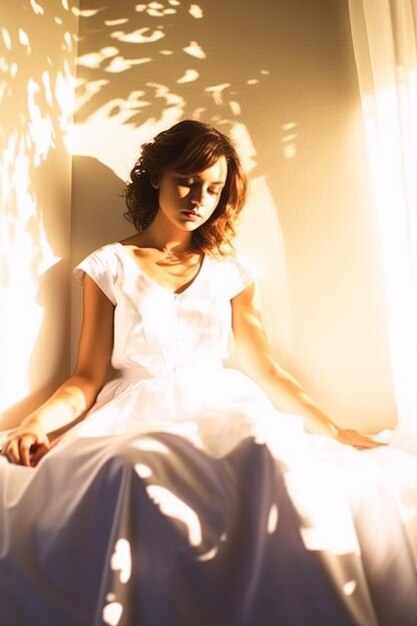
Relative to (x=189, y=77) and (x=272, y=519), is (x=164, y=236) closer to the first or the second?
(x=189, y=77)

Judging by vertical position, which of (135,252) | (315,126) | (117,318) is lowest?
(117,318)

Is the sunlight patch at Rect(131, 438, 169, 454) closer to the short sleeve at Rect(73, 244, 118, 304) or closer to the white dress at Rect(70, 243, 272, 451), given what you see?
the white dress at Rect(70, 243, 272, 451)

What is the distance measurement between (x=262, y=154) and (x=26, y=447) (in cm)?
196

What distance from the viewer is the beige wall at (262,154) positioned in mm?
2980

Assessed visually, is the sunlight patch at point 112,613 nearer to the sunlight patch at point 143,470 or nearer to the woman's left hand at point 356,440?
the sunlight patch at point 143,470

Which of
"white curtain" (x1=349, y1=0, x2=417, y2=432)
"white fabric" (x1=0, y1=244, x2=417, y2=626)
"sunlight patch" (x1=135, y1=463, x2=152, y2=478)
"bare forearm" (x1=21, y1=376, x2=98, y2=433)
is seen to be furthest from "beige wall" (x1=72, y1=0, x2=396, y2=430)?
"sunlight patch" (x1=135, y1=463, x2=152, y2=478)

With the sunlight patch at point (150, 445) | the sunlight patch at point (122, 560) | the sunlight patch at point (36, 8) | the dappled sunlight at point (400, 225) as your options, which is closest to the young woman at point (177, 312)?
the dappled sunlight at point (400, 225)

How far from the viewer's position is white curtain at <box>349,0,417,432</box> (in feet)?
8.23

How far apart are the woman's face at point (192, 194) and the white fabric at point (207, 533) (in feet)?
3.61

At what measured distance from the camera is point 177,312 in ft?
8.61

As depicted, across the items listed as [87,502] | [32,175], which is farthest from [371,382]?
[32,175]

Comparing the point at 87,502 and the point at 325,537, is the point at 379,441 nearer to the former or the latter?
the point at 325,537

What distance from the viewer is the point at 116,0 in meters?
3.34

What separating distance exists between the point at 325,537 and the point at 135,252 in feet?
5.51
